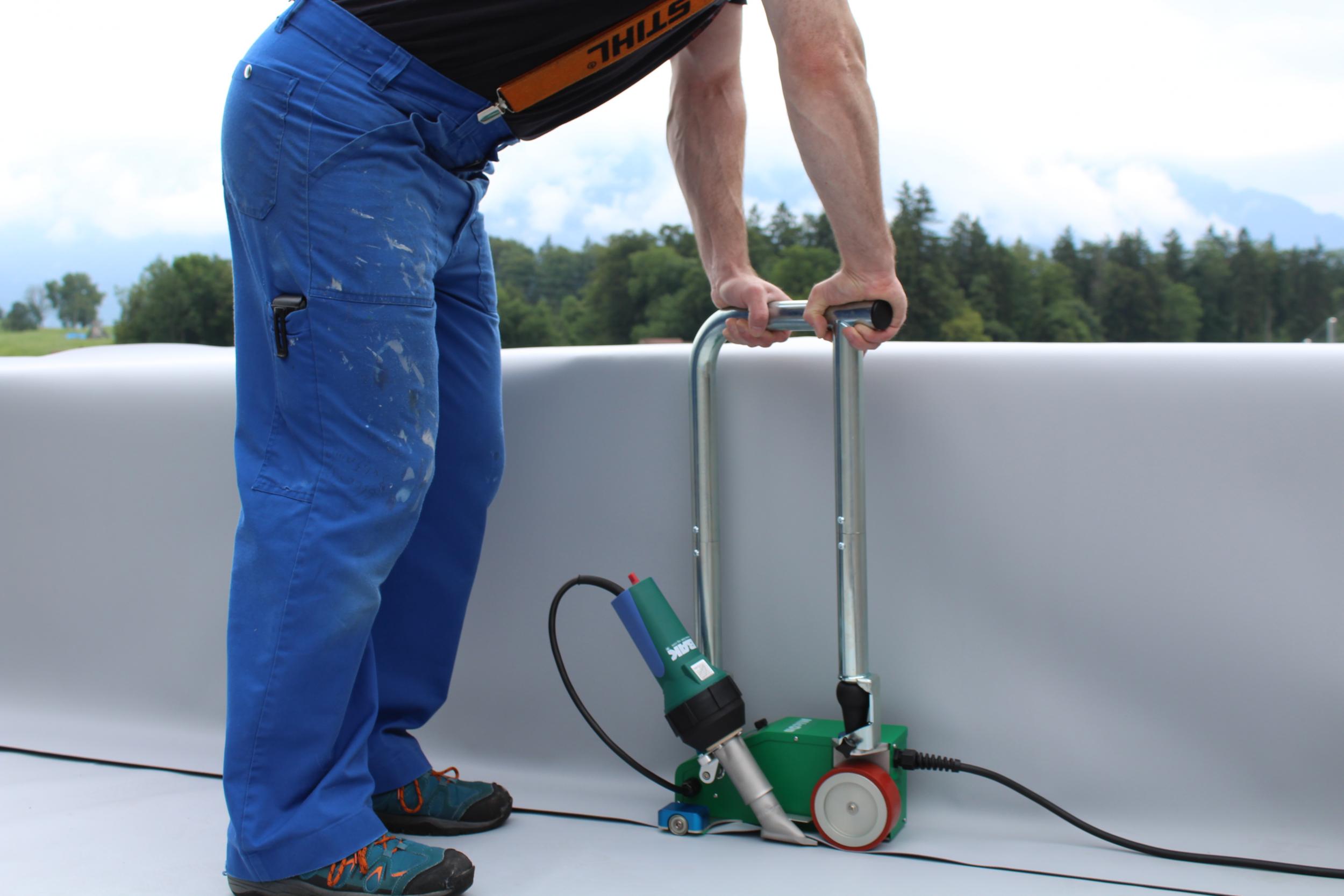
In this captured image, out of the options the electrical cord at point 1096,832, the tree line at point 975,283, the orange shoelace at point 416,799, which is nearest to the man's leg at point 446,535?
the orange shoelace at point 416,799

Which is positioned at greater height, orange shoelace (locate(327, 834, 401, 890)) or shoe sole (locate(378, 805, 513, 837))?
orange shoelace (locate(327, 834, 401, 890))

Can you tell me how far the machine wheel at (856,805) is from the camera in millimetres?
959

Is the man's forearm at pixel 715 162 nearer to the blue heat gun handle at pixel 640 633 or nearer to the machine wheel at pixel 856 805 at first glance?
the blue heat gun handle at pixel 640 633

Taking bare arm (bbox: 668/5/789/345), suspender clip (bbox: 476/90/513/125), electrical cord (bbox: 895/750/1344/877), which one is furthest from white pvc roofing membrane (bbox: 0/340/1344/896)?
suspender clip (bbox: 476/90/513/125)

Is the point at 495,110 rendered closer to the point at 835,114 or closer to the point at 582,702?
the point at 835,114

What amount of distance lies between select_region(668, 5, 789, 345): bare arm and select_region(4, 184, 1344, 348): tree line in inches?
396

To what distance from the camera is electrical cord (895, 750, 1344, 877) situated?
0.92m

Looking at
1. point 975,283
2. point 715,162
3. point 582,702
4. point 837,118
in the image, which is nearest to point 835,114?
point 837,118

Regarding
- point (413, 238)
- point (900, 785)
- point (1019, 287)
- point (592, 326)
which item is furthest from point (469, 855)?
point (1019, 287)

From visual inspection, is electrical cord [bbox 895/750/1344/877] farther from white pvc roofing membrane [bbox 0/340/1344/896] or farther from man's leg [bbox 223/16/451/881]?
man's leg [bbox 223/16/451/881]

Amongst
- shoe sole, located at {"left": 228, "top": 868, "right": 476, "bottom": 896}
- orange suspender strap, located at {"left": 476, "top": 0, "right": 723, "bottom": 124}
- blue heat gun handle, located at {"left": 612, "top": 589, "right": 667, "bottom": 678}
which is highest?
orange suspender strap, located at {"left": 476, "top": 0, "right": 723, "bottom": 124}

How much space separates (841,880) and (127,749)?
1.03 meters

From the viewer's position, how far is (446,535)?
43.2 inches

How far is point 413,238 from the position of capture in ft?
Result: 2.89
